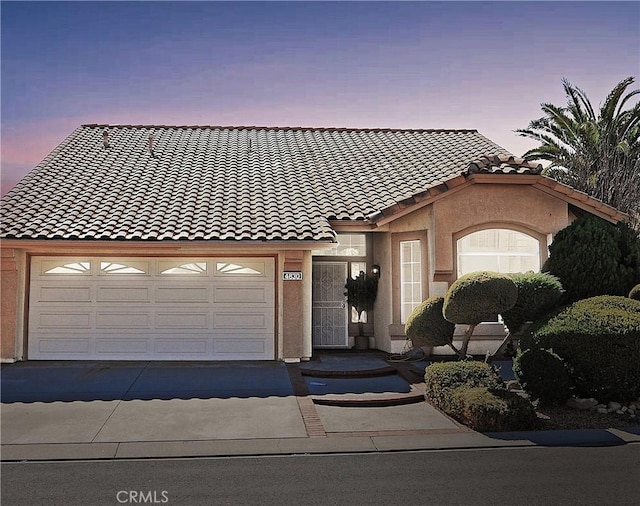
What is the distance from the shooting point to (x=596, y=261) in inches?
411

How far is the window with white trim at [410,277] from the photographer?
45.3 feet

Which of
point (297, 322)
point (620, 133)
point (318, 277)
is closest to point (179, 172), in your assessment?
point (318, 277)

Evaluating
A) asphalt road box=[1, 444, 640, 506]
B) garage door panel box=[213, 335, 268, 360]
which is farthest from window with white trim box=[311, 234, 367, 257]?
asphalt road box=[1, 444, 640, 506]

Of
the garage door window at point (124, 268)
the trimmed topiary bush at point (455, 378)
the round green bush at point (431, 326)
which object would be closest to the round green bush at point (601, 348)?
the trimmed topiary bush at point (455, 378)

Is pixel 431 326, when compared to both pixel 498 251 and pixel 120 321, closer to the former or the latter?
pixel 498 251

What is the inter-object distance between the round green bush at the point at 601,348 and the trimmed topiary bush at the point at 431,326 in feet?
5.31

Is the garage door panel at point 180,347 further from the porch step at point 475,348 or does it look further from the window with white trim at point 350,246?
the porch step at point 475,348

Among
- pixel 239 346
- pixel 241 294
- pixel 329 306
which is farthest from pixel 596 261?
pixel 239 346

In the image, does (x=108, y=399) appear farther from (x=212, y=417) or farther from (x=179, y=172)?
(x=179, y=172)

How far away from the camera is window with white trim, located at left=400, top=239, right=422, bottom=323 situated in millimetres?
13812

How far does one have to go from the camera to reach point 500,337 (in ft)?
45.4

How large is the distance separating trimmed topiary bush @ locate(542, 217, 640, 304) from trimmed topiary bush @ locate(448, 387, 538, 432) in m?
3.08

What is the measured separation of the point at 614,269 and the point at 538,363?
8.66ft

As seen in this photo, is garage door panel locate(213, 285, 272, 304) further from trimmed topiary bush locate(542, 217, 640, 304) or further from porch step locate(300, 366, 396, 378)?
trimmed topiary bush locate(542, 217, 640, 304)
